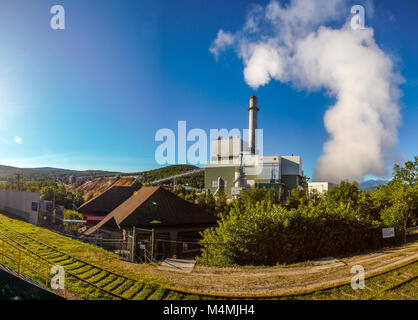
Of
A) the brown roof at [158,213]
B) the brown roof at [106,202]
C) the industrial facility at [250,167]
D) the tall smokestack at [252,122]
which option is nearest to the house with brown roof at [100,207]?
the brown roof at [106,202]

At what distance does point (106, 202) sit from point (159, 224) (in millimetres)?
13157

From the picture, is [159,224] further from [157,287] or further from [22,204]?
[22,204]

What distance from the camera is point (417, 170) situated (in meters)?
19.7

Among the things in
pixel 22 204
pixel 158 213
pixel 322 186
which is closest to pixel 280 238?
pixel 158 213

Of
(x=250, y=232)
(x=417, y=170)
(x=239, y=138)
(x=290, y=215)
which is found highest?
(x=239, y=138)

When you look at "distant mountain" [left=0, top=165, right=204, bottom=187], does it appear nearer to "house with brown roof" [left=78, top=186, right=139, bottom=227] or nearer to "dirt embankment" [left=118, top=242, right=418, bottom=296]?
"house with brown roof" [left=78, top=186, right=139, bottom=227]

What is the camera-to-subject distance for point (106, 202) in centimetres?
2577

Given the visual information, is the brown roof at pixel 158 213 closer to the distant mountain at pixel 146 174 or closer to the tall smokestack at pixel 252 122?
the tall smokestack at pixel 252 122

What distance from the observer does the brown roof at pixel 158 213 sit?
615 inches

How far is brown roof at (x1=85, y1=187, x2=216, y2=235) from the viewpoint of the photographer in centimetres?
1561

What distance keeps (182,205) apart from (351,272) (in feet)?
42.8
